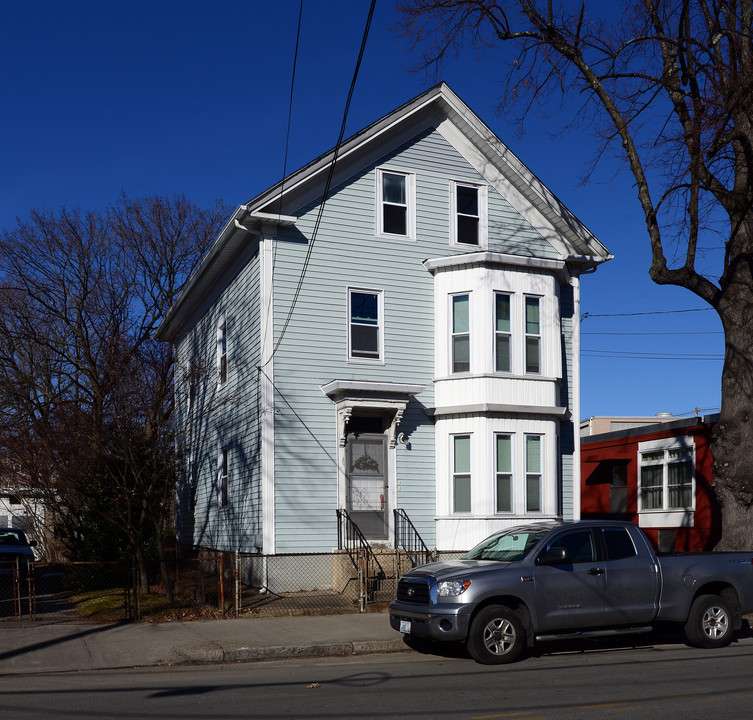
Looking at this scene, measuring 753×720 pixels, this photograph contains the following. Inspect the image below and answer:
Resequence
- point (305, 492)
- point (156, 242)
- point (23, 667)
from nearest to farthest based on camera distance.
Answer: point (23, 667), point (305, 492), point (156, 242)

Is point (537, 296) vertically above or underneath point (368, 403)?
above

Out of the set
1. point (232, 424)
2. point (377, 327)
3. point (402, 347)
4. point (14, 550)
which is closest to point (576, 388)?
point (402, 347)

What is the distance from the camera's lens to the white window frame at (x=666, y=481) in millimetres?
22141

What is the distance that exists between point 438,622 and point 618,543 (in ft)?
9.53

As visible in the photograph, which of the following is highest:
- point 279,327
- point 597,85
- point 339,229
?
point 597,85

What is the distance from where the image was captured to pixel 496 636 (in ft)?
35.9

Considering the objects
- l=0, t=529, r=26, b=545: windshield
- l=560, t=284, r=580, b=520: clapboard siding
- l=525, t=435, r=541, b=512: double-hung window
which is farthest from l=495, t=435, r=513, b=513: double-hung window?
l=0, t=529, r=26, b=545: windshield

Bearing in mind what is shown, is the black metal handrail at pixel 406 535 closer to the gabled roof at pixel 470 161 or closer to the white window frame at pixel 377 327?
the white window frame at pixel 377 327

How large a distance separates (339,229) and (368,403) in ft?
13.1

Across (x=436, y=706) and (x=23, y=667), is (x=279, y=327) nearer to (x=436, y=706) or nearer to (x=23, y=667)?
(x=23, y=667)

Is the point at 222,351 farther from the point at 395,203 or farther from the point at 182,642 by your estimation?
the point at 182,642

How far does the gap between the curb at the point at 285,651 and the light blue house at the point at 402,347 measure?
18.1 ft

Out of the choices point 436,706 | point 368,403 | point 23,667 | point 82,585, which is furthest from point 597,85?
point 82,585

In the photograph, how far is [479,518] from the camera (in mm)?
18516
